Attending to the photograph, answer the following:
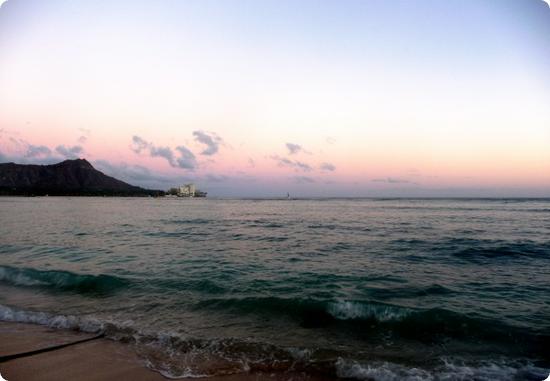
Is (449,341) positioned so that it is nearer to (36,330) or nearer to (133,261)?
(36,330)

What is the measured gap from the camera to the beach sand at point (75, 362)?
6.16 metres

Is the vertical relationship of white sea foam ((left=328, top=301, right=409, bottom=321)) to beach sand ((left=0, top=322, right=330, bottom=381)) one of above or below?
above

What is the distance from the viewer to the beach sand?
6164mm

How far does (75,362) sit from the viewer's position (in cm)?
668

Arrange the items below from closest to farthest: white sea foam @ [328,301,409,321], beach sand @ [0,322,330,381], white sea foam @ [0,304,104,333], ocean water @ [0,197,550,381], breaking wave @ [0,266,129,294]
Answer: beach sand @ [0,322,330,381], ocean water @ [0,197,550,381], white sea foam @ [0,304,104,333], white sea foam @ [328,301,409,321], breaking wave @ [0,266,129,294]

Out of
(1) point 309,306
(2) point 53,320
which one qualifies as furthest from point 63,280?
(1) point 309,306

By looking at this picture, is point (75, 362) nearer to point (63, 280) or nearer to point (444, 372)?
point (444, 372)

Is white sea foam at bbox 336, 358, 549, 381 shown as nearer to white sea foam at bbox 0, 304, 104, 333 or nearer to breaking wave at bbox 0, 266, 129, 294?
white sea foam at bbox 0, 304, 104, 333

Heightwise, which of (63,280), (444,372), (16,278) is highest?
(444,372)

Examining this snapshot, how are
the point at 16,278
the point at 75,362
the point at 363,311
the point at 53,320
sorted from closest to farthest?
the point at 75,362 → the point at 53,320 → the point at 363,311 → the point at 16,278

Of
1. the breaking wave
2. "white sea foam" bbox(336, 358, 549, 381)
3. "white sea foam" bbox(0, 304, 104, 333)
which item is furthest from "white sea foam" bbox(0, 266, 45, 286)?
"white sea foam" bbox(336, 358, 549, 381)

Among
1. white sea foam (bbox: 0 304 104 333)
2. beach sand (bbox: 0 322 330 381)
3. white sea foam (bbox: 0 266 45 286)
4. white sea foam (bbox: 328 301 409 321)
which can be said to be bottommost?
white sea foam (bbox: 0 266 45 286)

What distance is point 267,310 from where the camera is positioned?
32.3 ft

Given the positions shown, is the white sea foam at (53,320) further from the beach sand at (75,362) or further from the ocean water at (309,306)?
the beach sand at (75,362)
